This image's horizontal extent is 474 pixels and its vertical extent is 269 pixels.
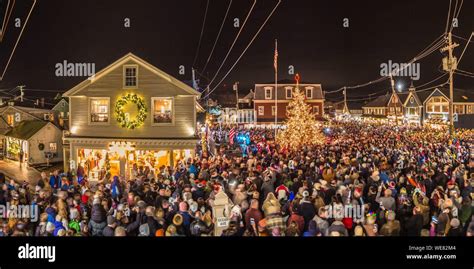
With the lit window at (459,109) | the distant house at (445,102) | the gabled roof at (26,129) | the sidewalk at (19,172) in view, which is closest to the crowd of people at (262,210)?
the sidewalk at (19,172)

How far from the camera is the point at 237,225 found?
8.53 meters

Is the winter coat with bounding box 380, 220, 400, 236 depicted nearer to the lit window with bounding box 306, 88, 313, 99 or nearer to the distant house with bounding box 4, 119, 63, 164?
the distant house with bounding box 4, 119, 63, 164

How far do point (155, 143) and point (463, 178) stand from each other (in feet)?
46.8

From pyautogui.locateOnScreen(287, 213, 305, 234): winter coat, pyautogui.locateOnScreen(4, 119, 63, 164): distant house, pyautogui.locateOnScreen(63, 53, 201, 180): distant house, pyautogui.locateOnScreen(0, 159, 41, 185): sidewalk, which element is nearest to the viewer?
pyautogui.locateOnScreen(287, 213, 305, 234): winter coat

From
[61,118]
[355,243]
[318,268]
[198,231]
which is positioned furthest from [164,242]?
[61,118]

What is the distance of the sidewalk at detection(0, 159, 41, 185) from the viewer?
2452cm

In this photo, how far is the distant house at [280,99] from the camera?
60.1 metres

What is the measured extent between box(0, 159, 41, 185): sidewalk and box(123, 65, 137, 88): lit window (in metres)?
7.60

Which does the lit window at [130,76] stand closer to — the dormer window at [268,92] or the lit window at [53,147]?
the lit window at [53,147]

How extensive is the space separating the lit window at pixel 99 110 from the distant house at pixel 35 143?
10.4 metres

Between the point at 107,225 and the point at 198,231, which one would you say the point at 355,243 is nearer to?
the point at 198,231

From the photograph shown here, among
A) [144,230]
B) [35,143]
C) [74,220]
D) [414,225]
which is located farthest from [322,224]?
[35,143]

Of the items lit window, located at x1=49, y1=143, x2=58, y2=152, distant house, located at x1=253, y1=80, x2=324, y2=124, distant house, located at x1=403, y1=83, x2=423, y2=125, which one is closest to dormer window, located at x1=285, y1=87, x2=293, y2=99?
distant house, located at x1=253, y1=80, x2=324, y2=124

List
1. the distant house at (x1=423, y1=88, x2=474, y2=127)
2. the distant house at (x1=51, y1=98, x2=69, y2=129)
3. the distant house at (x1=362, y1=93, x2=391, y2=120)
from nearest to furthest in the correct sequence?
the distant house at (x1=51, y1=98, x2=69, y2=129) < the distant house at (x1=423, y1=88, x2=474, y2=127) < the distant house at (x1=362, y1=93, x2=391, y2=120)
